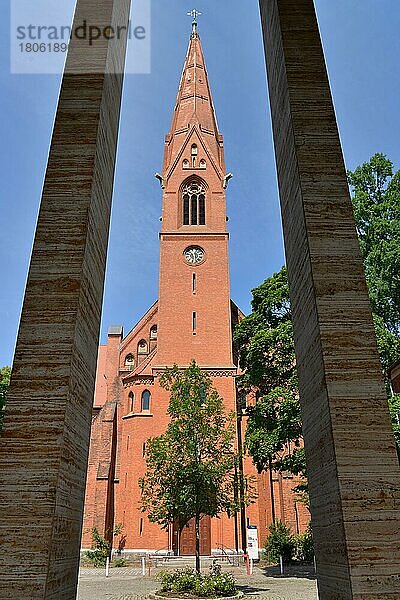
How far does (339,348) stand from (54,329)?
4.86 feet

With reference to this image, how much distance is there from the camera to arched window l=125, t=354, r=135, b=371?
3338cm

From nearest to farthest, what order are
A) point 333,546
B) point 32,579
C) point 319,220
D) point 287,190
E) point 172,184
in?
1. point 32,579
2. point 333,546
3. point 319,220
4. point 287,190
5. point 172,184

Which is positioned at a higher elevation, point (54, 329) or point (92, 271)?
point (92, 271)

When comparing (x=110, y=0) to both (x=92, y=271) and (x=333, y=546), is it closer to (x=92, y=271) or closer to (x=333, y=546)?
(x=92, y=271)

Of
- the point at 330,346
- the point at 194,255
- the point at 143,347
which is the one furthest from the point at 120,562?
the point at 330,346

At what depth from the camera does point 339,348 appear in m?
2.72

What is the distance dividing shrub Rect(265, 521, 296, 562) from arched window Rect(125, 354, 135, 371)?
43.0 feet

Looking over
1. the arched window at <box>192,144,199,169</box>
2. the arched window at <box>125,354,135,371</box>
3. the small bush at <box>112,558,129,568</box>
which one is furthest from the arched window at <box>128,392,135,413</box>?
the arched window at <box>192,144,199,169</box>

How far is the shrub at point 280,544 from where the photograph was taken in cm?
2356

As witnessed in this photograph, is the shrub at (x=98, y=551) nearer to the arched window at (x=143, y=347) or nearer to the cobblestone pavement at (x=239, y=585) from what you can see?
the cobblestone pavement at (x=239, y=585)

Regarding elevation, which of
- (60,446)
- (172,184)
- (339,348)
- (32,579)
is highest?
(172,184)

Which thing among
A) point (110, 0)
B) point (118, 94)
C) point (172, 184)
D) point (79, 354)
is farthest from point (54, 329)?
point (172, 184)

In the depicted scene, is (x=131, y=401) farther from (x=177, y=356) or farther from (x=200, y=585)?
(x=200, y=585)

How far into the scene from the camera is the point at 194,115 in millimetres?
39094
